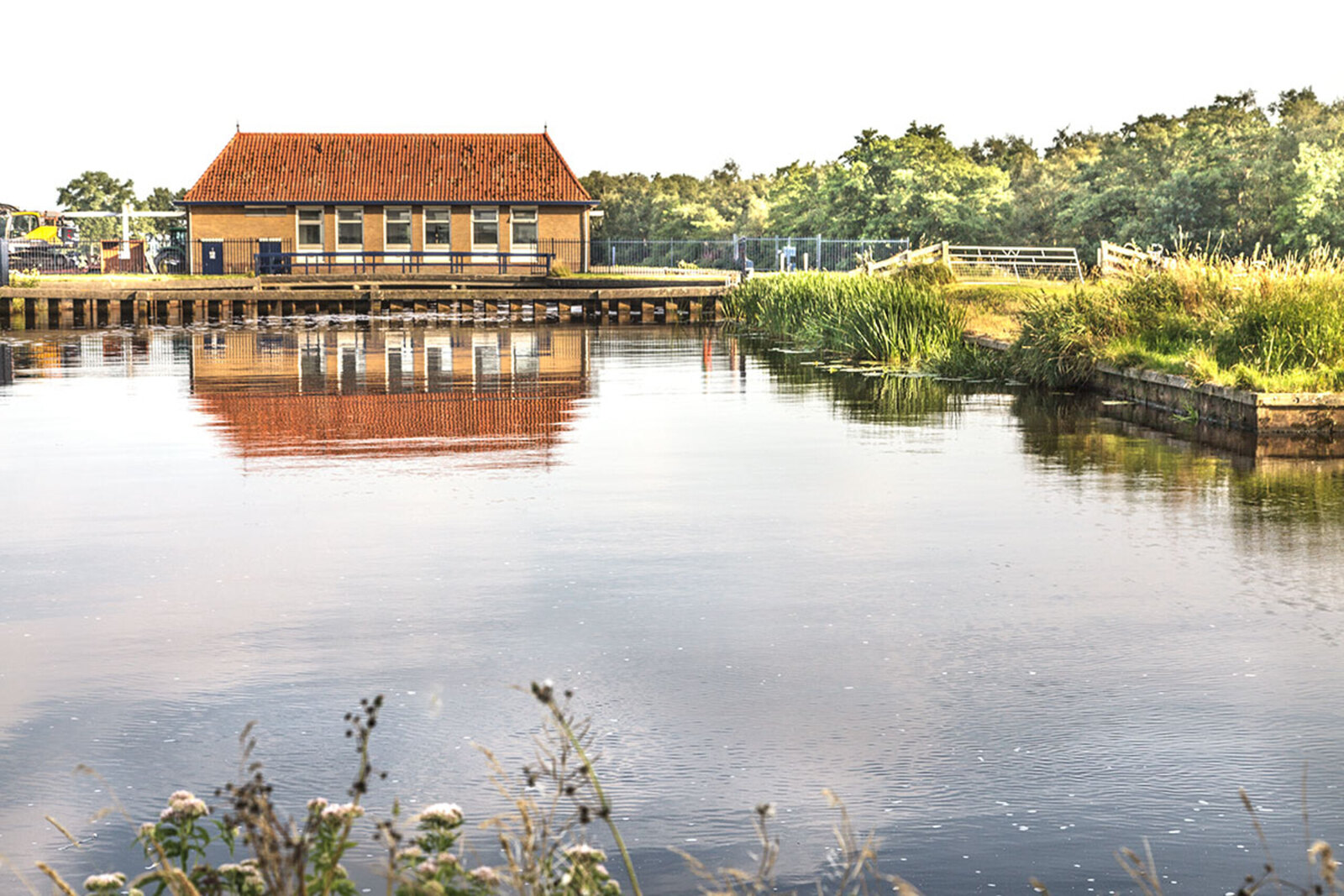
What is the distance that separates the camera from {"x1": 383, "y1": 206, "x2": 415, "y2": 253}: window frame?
229 feet

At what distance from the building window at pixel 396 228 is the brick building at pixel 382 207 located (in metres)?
0.03

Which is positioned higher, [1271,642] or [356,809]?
[356,809]

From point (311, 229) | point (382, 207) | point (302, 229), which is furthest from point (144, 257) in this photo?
point (382, 207)

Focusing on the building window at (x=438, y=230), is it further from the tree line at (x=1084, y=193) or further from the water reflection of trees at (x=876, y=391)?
the water reflection of trees at (x=876, y=391)

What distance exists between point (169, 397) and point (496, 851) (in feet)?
63.9

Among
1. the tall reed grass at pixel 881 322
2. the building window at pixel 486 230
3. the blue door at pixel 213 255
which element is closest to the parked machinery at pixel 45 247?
the blue door at pixel 213 255

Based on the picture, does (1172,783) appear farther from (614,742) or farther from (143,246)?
(143,246)

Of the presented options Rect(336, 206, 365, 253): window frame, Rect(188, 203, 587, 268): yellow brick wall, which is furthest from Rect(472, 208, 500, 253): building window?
Rect(336, 206, 365, 253): window frame

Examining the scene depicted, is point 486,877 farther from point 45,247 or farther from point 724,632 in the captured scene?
point 45,247

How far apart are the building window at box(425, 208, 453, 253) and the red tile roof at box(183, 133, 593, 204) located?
2.74 feet

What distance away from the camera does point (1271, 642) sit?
28.3ft

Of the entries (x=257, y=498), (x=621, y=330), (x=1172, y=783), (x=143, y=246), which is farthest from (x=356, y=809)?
(x=143, y=246)

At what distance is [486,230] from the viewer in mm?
70312

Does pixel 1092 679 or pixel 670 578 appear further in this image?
pixel 670 578
